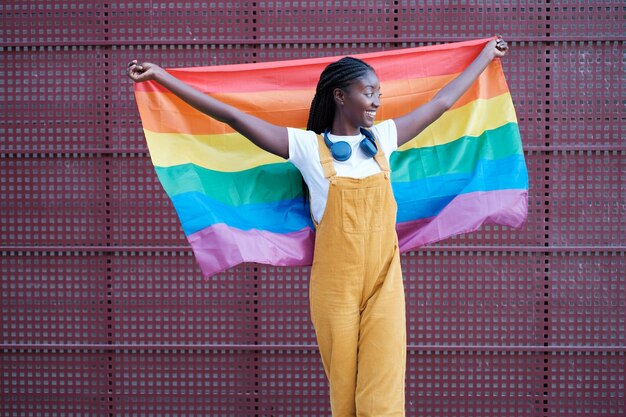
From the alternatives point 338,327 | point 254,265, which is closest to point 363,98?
point 338,327

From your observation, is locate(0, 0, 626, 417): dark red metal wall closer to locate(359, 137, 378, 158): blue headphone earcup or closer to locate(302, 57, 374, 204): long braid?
locate(302, 57, 374, 204): long braid

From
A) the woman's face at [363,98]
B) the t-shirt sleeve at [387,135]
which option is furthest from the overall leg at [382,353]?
the woman's face at [363,98]

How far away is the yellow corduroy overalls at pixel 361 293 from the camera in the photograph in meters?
3.14

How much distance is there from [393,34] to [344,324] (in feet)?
7.14

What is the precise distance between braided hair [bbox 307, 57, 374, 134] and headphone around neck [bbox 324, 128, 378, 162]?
0.15m

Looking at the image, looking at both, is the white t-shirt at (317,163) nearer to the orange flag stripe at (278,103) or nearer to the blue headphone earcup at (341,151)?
the blue headphone earcup at (341,151)

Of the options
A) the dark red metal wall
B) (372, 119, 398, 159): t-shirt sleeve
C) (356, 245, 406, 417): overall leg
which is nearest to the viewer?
(356, 245, 406, 417): overall leg

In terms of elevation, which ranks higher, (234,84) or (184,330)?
(234,84)

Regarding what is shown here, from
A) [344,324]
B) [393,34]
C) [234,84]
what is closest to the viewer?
[344,324]

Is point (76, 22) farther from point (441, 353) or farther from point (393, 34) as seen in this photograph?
point (441, 353)

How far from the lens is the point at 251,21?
4762 mm

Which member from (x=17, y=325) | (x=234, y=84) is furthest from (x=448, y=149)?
(x=17, y=325)

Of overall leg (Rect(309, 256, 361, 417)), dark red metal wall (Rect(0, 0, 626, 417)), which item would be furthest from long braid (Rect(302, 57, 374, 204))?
dark red metal wall (Rect(0, 0, 626, 417))

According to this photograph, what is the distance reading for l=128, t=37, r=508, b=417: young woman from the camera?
315 centimetres
